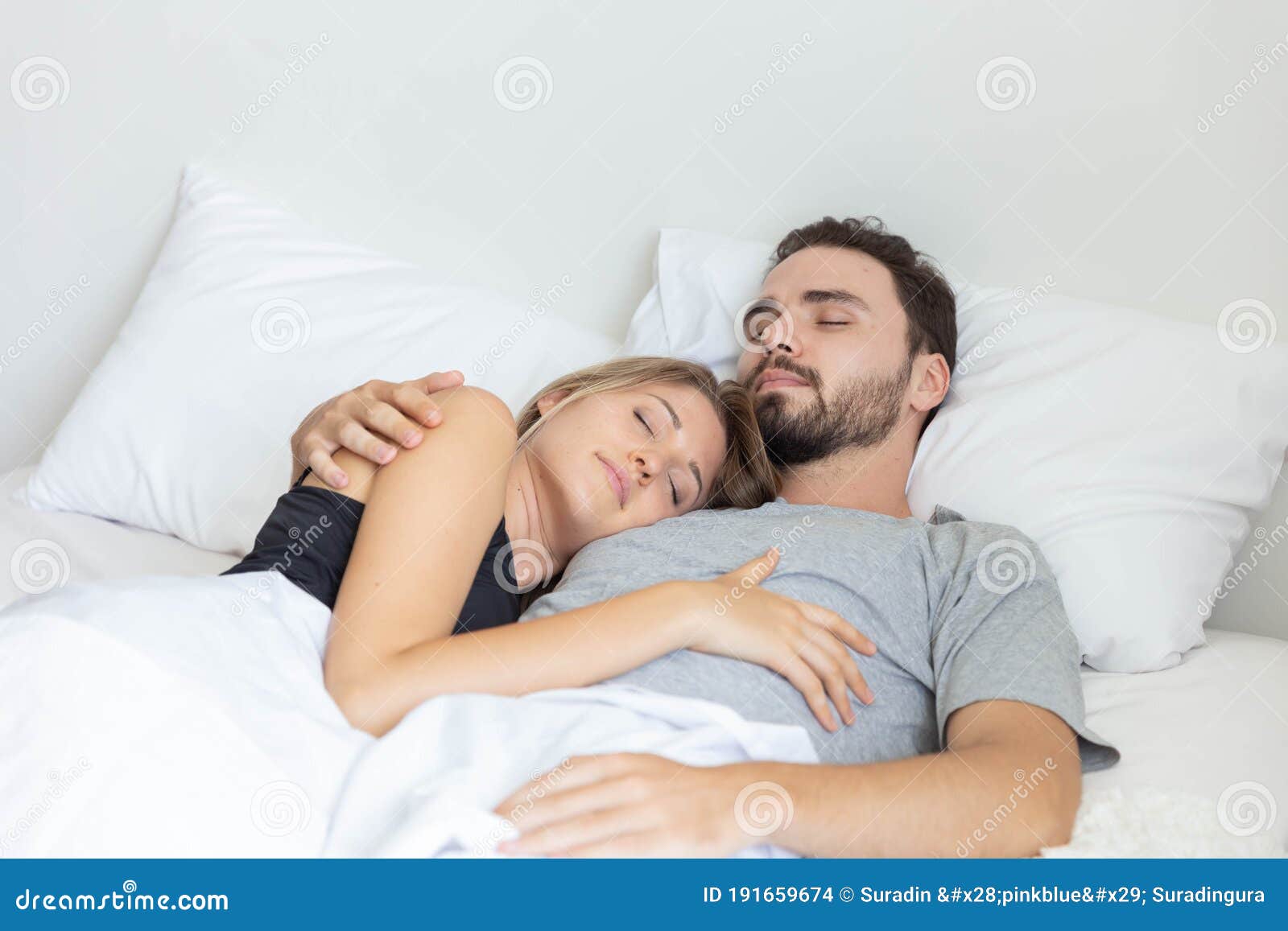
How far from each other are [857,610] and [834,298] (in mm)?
638

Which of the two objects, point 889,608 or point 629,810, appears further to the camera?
point 889,608

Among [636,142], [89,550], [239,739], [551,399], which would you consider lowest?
[89,550]

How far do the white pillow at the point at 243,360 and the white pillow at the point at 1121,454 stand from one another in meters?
0.72

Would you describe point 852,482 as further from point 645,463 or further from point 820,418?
point 645,463

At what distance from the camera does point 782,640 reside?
125 centimetres

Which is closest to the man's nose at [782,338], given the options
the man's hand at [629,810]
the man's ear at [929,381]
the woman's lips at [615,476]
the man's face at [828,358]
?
the man's face at [828,358]

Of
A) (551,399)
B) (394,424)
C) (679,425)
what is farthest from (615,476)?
(394,424)

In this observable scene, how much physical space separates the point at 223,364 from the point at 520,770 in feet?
4.10

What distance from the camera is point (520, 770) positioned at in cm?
104

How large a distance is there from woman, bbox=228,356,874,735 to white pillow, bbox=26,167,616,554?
51 cm

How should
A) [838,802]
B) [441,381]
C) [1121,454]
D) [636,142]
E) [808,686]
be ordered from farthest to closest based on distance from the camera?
[636,142] < [1121,454] < [441,381] < [808,686] < [838,802]

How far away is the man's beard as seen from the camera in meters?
1.75

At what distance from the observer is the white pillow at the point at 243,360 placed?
1.92m

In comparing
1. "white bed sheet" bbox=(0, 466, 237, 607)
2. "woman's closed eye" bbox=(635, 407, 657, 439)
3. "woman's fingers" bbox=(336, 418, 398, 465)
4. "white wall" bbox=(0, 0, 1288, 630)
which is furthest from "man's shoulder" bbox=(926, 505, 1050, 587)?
"white bed sheet" bbox=(0, 466, 237, 607)
